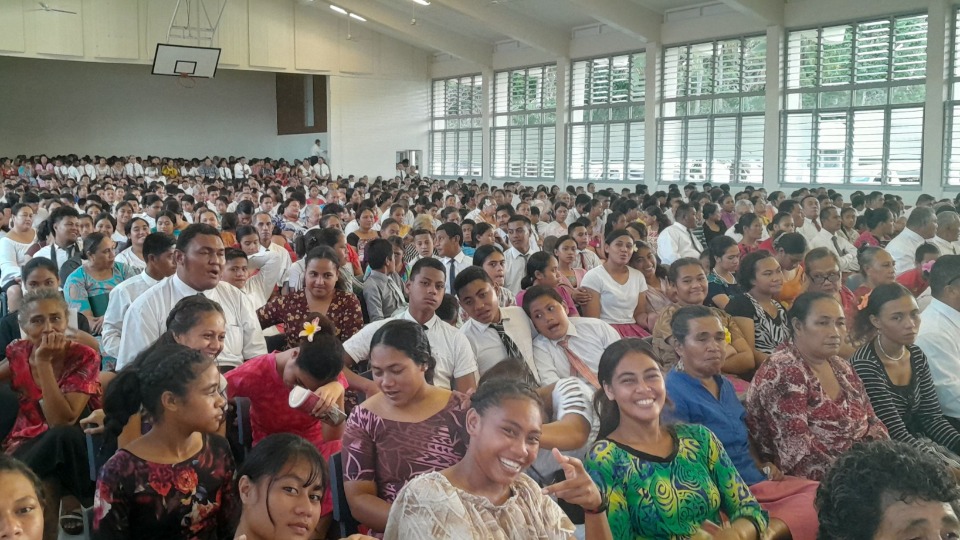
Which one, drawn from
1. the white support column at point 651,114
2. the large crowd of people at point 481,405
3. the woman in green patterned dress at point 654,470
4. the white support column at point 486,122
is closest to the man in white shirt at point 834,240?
the large crowd of people at point 481,405

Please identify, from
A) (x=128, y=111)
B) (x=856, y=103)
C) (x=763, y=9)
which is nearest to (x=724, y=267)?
(x=856, y=103)

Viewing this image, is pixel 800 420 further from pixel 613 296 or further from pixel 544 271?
pixel 613 296

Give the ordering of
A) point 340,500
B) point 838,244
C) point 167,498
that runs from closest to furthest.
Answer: point 167,498 → point 340,500 → point 838,244

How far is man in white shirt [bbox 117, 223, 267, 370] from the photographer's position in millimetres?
3863

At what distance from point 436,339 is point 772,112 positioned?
41.0 feet

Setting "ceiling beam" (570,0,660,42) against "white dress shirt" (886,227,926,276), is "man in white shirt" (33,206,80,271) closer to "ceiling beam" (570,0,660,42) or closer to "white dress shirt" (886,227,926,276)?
"white dress shirt" (886,227,926,276)

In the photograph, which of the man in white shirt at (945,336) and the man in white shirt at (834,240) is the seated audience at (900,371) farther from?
the man in white shirt at (834,240)

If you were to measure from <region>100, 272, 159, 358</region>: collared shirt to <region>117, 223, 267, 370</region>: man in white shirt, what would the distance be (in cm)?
25

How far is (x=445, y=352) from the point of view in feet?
12.4

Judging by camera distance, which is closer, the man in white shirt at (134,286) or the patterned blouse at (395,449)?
the patterned blouse at (395,449)

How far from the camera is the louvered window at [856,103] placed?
1296cm

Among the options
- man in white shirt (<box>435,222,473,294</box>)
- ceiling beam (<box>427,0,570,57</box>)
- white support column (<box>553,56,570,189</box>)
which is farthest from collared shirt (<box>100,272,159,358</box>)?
white support column (<box>553,56,570,189</box>)

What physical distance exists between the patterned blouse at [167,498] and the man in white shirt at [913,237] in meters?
5.85

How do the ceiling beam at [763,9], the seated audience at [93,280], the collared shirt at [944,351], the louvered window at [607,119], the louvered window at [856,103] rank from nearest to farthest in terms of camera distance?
1. the collared shirt at [944,351]
2. the seated audience at [93,280]
3. the louvered window at [856,103]
4. the ceiling beam at [763,9]
5. the louvered window at [607,119]
